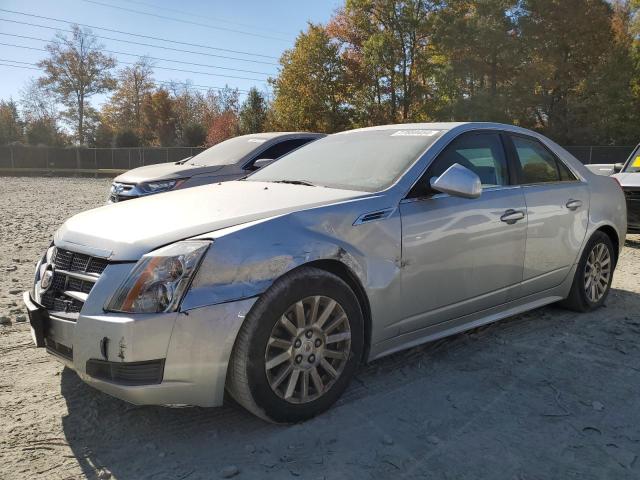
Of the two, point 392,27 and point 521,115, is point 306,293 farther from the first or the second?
point 392,27

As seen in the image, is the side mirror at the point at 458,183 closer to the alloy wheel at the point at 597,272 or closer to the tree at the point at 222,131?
the alloy wheel at the point at 597,272

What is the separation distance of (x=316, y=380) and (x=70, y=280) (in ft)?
4.49

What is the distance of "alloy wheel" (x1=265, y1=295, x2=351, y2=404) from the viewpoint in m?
2.79

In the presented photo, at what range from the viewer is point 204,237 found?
2.66 meters

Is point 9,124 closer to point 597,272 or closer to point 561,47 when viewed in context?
point 561,47

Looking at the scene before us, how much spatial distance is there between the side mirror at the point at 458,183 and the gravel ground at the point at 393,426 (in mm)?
1171

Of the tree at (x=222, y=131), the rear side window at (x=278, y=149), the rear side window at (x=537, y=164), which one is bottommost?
the rear side window at (x=537, y=164)

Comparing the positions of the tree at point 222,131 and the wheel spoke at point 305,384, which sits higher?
the tree at point 222,131

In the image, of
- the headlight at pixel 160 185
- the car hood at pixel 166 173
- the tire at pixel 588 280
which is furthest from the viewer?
the car hood at pixel 166 173

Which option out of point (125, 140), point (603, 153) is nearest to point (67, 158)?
point (125, 140)

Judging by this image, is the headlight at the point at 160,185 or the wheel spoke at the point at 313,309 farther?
the headlight at the point at 160,185

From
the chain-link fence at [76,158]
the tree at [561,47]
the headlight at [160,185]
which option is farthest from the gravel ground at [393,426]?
the chain-link fence at [76,158]

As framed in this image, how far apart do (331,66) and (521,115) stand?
1229 cm

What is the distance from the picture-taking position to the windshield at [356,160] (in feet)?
11.7
